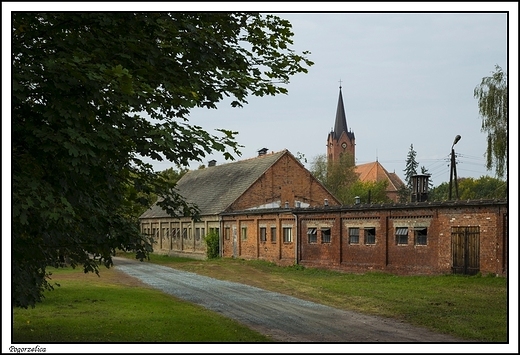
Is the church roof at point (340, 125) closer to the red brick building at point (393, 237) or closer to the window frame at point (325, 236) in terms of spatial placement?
the red brick building at point (393, 237)

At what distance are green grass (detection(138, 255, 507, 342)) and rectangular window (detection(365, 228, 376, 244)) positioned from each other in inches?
63.4

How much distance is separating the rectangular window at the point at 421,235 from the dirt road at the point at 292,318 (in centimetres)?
736

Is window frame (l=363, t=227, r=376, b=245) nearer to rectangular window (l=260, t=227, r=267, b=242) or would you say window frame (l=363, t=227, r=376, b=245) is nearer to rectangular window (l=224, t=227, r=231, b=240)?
rectangular window (l=260, t=227, r=267, b=242)

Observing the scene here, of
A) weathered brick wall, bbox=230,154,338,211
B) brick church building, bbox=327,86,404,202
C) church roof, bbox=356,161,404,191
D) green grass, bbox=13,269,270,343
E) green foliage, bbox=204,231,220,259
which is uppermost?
brick church building, bbox=327,86,404,202

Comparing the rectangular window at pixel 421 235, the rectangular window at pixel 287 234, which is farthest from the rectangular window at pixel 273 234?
the rectangular window at pixel 421 235

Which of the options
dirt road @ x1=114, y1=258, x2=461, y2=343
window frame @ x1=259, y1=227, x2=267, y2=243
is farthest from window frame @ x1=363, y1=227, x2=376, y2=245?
window frame @ x1=259, y1=227, x2=267, y2=243

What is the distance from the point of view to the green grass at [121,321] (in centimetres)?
1234

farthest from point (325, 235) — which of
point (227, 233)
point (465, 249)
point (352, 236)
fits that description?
point (227, 233)

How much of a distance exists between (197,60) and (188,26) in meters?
0.69

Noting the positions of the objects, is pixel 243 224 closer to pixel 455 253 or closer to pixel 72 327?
pixel 455 253

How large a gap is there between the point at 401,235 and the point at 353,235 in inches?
128

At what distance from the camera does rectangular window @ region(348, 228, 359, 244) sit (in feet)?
98.4

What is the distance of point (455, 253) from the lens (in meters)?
24.8

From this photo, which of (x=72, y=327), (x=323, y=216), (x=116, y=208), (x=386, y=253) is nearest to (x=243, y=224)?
(x=323, y=216)
